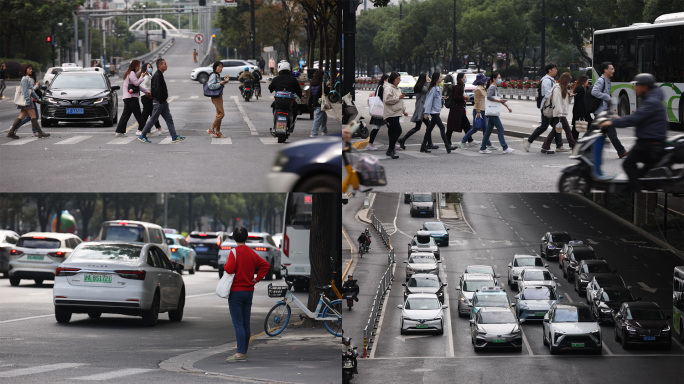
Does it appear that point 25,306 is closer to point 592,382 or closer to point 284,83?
point 284,83

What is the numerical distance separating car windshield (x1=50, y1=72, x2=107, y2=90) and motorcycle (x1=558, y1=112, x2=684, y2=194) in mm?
15348

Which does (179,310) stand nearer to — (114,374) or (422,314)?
(114,374)

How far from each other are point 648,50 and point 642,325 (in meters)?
5.42

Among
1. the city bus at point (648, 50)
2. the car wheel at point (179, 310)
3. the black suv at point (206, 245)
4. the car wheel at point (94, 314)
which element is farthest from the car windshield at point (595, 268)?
the car wheel at point (94, 314)

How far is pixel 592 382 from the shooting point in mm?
10703

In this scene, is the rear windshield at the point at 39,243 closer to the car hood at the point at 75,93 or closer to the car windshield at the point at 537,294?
the car windshield at the point at 537,294

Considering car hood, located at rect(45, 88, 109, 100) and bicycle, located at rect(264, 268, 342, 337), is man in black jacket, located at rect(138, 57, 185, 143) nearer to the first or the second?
car hood, located at rect(45, 88, 109, 100)

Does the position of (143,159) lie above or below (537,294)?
above

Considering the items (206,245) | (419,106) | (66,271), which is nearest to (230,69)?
(419,106)

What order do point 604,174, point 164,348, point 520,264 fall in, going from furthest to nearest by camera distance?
point 164,348 → point 520,264 → point 604,174

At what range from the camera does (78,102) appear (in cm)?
2189

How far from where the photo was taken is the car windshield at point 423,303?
1122cm

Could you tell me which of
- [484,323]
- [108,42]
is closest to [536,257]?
[484,323]

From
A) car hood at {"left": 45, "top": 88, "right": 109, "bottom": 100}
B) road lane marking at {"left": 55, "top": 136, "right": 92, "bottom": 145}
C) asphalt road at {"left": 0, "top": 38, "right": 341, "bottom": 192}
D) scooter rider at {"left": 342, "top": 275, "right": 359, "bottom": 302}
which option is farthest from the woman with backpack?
car hood at {"left": 45, "top": 88, "right": 109, "bottom": 100}
